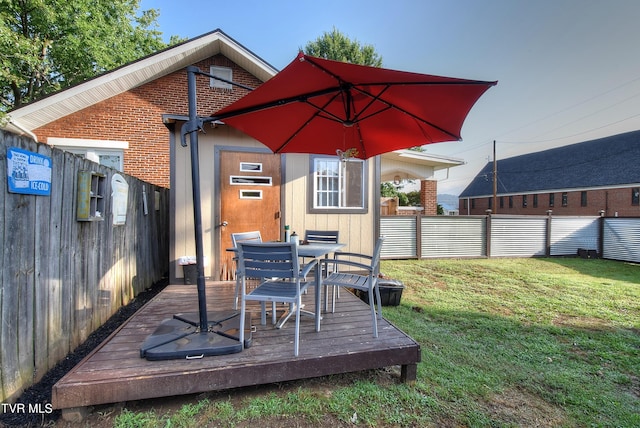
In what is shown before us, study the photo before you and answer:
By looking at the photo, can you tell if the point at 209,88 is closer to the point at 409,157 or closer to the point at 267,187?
the point at 267,187

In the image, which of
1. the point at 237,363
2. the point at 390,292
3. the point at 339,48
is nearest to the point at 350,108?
the point at 237,363

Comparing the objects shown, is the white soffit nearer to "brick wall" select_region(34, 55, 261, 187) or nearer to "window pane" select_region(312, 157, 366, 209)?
"window pane" select_region(312, 157, 366, 209)

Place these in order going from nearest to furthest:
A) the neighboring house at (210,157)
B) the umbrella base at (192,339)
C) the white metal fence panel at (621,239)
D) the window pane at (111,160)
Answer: the umbrella base at (192,339) < the neighboring house at (210,157) < the window pane at (111,160) < the white metal fence panel at (621,239)

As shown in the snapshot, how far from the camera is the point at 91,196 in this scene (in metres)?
2.66

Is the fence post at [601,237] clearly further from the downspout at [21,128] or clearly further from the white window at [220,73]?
the downspout at [21,128]

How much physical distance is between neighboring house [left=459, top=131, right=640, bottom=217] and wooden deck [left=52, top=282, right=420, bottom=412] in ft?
50.2

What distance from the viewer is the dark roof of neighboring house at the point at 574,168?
711 inches

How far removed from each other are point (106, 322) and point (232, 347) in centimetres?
209

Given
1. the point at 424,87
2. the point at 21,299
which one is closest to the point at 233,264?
the point at 21,299

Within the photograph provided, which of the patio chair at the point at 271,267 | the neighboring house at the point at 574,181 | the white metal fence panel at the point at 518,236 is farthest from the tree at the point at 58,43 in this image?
the neighboring house at the point at 574,181

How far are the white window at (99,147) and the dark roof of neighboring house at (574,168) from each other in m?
26.0

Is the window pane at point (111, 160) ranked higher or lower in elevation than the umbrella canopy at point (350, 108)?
higher

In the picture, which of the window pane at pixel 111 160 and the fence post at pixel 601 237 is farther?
the fence post at pixel 601 237

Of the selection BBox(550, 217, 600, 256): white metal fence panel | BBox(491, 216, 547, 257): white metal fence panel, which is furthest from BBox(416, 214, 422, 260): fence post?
BBox(550, 217, 600, 256): white metal fence panel
